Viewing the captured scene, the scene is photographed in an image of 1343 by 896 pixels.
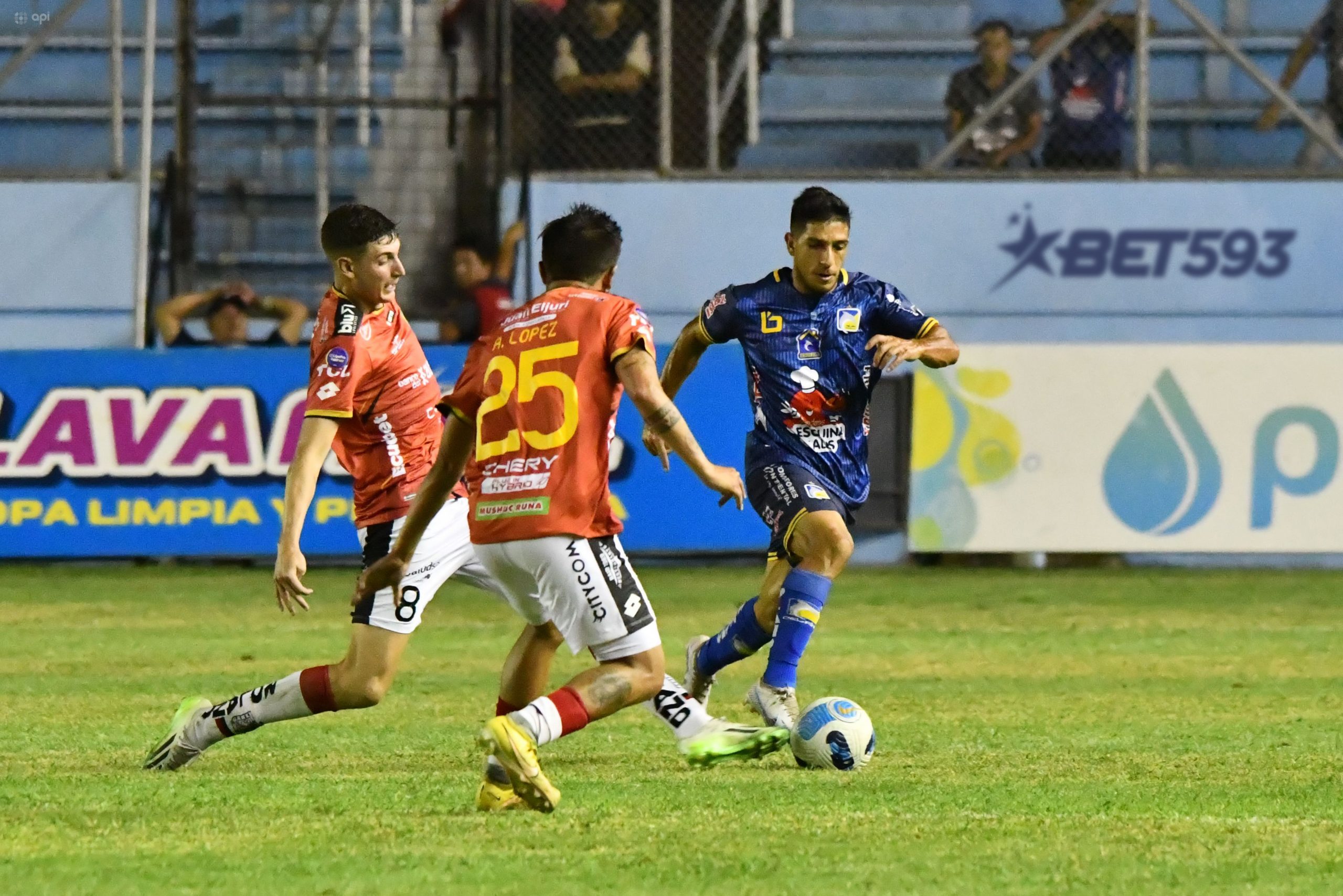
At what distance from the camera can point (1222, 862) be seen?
18.2 ft

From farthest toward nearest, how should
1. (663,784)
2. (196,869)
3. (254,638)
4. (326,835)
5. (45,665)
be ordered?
(254,638), (45,665), (663,784), (326,835), (196,869)

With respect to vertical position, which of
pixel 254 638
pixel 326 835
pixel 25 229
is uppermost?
pixel 25 229

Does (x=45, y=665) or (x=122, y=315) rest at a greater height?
(x=122, y=315)

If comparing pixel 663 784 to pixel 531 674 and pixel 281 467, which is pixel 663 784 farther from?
pixel 281 467

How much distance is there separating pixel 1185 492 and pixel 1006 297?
2537 mm

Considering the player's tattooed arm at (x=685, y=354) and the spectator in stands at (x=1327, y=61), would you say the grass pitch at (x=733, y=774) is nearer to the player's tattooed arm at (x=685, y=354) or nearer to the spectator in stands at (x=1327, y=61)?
the player's tattooed arm at (x=685, y=354)

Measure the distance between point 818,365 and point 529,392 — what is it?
270 cm

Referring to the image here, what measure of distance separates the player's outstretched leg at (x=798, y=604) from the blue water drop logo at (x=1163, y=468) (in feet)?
27.6

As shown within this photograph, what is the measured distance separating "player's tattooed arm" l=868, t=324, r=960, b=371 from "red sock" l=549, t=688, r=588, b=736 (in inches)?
87.8

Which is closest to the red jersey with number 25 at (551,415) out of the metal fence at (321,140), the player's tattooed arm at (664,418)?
the player's tattooed arm at (664,418)

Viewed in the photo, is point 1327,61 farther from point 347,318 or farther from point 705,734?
point 705,734

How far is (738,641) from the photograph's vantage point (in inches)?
348

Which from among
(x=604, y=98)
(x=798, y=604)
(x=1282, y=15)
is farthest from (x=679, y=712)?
(x=1282, y=15)

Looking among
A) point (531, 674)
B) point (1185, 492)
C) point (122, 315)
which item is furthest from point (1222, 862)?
point (122, 315)
